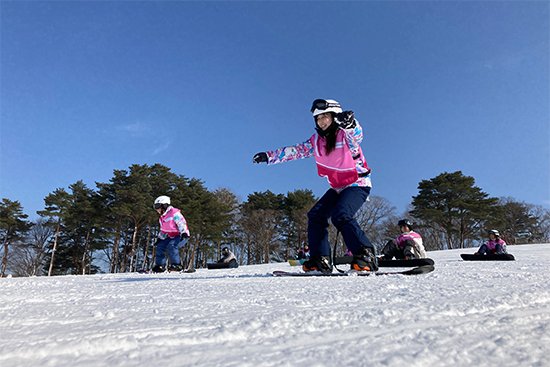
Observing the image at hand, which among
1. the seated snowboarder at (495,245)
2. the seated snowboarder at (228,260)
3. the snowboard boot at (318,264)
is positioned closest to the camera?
the snowboard boot at (318,264)

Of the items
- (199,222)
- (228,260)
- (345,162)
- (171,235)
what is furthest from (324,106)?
(199,222)

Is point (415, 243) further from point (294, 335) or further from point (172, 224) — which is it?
point (294, 335)

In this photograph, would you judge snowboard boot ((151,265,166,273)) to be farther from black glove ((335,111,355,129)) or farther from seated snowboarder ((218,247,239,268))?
black glove ((335,111,355,129))

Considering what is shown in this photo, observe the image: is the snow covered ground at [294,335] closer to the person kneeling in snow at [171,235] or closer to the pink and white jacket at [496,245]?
the person kneeling in snow at [171,235]

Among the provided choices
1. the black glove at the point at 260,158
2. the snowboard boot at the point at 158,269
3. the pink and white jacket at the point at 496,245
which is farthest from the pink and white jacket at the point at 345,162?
the pink and white jacket at the point at 496,245

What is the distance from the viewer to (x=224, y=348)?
66cm

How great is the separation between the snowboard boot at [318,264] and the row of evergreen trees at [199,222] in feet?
84.6

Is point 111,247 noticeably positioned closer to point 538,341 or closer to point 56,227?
point 56,227

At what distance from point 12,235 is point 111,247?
935 centimetres

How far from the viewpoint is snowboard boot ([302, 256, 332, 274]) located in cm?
324

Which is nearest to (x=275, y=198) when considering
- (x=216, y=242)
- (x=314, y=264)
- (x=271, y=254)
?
(x=271, y=254)

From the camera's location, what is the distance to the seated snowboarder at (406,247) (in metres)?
5.36

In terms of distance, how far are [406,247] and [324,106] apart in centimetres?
322

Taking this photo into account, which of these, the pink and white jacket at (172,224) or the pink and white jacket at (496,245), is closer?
the pink and white jacket at (172,224)
